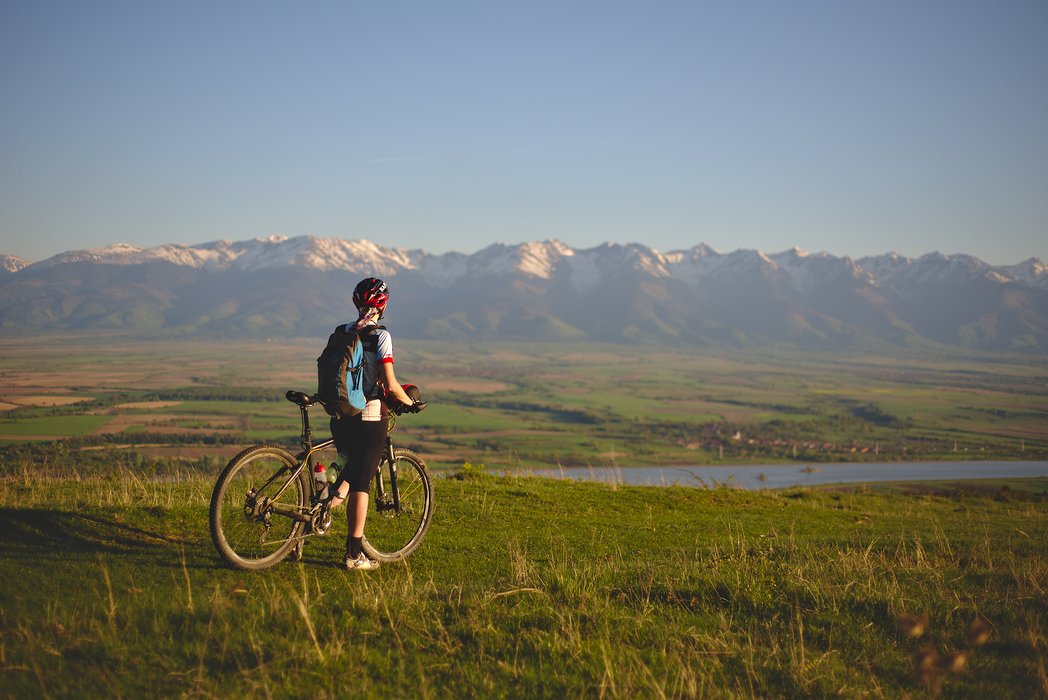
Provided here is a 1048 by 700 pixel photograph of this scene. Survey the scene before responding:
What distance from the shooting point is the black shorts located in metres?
5.92

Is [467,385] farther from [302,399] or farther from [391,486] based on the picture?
[302,399]

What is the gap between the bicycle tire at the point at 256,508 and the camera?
5.43 meters

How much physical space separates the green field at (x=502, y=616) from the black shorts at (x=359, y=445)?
2.80 feet

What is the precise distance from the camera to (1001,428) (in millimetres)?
90625

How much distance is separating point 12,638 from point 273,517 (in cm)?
220

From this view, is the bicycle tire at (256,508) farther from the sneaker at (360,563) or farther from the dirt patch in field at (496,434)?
the dirt patch in field at (496,434)

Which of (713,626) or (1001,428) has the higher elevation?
(713,626)

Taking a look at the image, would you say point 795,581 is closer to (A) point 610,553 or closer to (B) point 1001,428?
(A) point 610,553

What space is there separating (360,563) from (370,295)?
Result: 2.51 meters

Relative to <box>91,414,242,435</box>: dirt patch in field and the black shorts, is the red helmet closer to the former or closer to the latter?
the black shorts

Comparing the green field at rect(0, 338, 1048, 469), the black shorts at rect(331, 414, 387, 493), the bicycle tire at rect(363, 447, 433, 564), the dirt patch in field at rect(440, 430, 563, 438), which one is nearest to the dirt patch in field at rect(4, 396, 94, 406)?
the green field at rect(0, 338, 1048, 469)

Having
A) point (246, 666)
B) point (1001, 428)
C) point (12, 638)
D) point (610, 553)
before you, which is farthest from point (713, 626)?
point (1001, 428)

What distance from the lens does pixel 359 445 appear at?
595 cm

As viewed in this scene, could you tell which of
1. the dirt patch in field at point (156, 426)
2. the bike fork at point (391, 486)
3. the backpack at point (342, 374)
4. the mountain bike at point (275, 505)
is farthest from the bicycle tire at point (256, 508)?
the dirt patch in field at point (156, 426)
